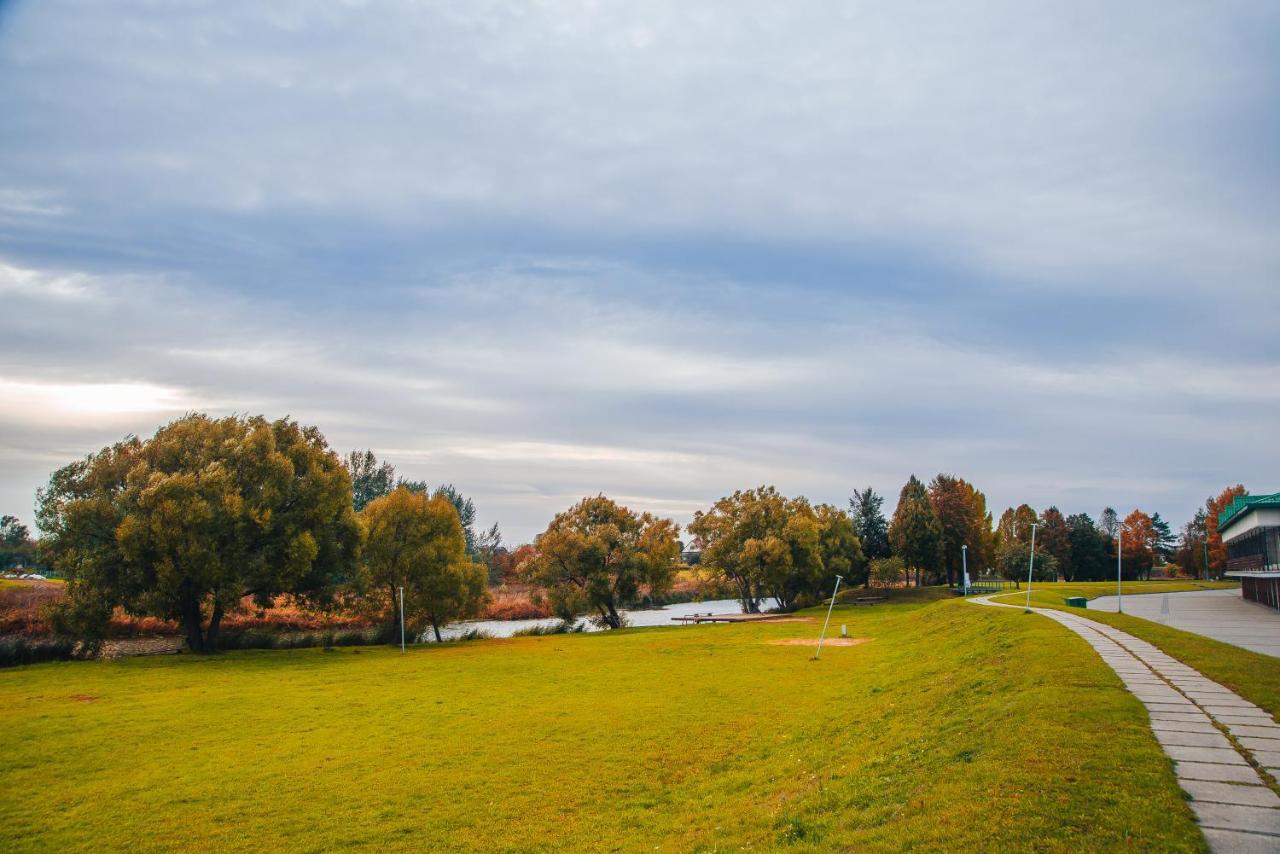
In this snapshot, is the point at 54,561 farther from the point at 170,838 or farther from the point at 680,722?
the point at 680,722

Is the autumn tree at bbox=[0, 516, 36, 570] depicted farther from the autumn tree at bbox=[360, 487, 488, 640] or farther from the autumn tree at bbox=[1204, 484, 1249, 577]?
the autumn tree at bbox=[1204, 484, 1249, 577]

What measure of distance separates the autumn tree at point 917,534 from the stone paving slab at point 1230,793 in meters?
79.0

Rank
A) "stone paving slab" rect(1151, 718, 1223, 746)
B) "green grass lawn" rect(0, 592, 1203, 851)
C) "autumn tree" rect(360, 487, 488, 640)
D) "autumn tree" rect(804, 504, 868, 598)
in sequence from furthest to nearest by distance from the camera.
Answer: "autumn tree" rect(804, 504, 868, 598) < "autumn tree" rect(360, 487, 488, 640) < "stone paving slab" rect(1151, 718, 1223, 746) < "green grass lawn" rect(0, 592, 1203, 851)

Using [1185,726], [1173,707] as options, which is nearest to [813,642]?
[1173,707]

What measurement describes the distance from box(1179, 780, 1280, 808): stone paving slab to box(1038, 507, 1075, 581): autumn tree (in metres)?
118

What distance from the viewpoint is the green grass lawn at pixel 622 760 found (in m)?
10.1

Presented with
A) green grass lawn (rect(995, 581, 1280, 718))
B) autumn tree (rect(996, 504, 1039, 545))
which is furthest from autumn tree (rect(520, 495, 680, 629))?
autumn tree (rect(996, 504, 1039, 545))

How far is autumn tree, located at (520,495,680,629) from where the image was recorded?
2389 inches

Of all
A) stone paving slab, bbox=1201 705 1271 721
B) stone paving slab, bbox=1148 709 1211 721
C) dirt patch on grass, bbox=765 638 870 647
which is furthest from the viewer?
dirt patch on grass, bbox=765 638 870 647

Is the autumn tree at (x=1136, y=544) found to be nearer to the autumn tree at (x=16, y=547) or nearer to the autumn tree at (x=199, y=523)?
the autumn tree at (x=199, y=523)

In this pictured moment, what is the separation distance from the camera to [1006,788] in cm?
995

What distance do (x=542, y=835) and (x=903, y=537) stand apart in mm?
79406

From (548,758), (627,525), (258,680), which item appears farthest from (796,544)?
(548,758)

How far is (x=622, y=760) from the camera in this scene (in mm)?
17109
